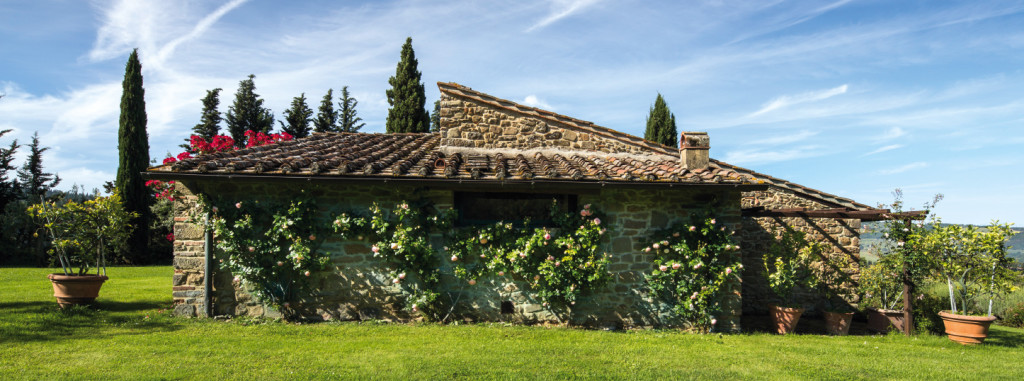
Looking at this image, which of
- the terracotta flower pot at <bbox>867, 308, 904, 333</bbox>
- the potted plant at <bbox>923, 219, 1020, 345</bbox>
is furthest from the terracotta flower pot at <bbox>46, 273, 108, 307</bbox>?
the terracotta flower pot at <bbox>867, 308, 904, 333</bbox>

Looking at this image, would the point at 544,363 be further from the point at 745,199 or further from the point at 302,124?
the point at 302,124

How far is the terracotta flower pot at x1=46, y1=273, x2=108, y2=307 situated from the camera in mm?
8664

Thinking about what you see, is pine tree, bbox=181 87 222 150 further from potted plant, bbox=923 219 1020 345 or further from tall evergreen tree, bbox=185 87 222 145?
potted plant, bbox=923 219 1020 345

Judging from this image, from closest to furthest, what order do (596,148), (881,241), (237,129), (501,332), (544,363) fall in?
(544,363) < (501,332) < (881,241) < (596,148) < (237,129)

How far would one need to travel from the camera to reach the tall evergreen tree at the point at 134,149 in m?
21.2

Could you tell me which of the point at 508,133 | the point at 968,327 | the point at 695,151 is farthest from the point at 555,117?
the point at 968,327

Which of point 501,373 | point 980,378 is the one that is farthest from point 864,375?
point 501,373

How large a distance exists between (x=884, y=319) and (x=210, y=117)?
26.4m

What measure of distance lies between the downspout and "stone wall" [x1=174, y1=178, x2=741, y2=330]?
0.37ft

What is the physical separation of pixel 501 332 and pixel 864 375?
4439mm

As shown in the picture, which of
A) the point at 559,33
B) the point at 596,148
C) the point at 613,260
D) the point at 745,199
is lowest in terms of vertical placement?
the point at 613,260

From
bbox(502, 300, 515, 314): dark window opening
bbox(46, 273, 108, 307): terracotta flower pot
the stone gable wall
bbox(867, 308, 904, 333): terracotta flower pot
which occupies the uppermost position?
the stone gable wall

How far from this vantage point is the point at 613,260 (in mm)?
8422

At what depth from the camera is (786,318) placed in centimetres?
880
